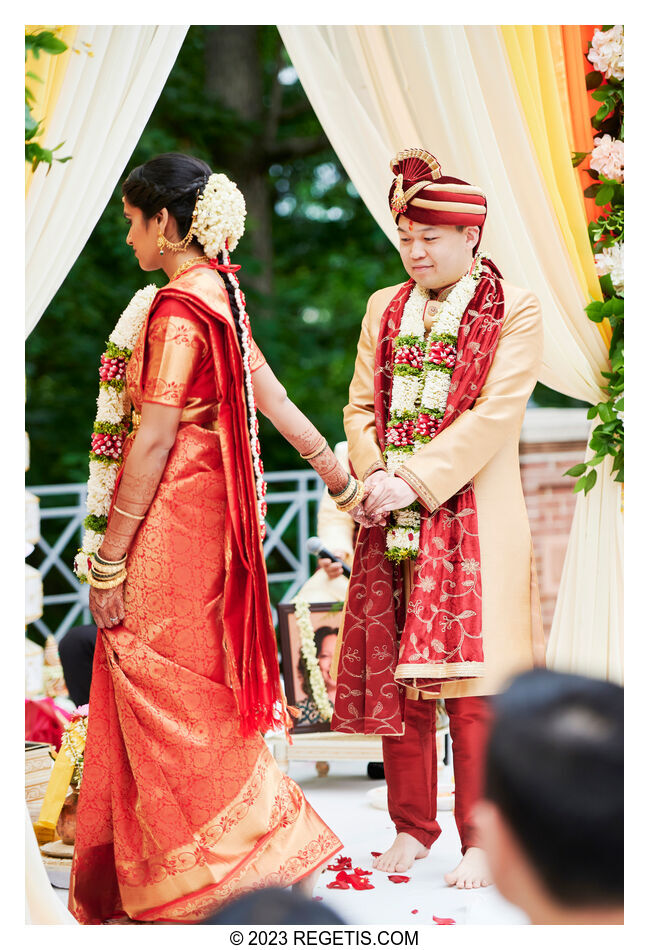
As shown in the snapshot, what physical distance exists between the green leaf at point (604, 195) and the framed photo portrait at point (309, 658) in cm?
173

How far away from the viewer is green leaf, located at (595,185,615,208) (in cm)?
333

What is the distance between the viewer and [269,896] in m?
1.08

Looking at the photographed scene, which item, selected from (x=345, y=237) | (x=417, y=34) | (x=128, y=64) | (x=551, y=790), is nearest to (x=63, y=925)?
(x=551, y=790)

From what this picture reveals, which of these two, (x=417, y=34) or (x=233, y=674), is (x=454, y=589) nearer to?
(x=233, y=674)

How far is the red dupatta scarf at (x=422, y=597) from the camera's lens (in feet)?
9.14

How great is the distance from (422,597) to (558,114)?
1.65 m

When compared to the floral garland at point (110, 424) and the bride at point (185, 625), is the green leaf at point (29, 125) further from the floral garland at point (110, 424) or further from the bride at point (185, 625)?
the floral garland at point (110, 424)

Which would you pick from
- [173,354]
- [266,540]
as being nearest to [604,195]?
[173,354]

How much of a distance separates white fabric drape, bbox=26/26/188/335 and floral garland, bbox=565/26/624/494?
51.6 inches

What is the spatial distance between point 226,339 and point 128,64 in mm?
1122

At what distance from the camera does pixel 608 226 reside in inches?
133

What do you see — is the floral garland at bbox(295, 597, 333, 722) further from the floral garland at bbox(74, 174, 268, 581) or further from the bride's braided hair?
the bride's braided hair

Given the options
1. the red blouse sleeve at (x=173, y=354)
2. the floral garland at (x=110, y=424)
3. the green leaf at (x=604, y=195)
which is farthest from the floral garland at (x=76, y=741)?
the green leaf at (x=604, y=195)

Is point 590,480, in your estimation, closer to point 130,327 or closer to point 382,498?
point 382,498
